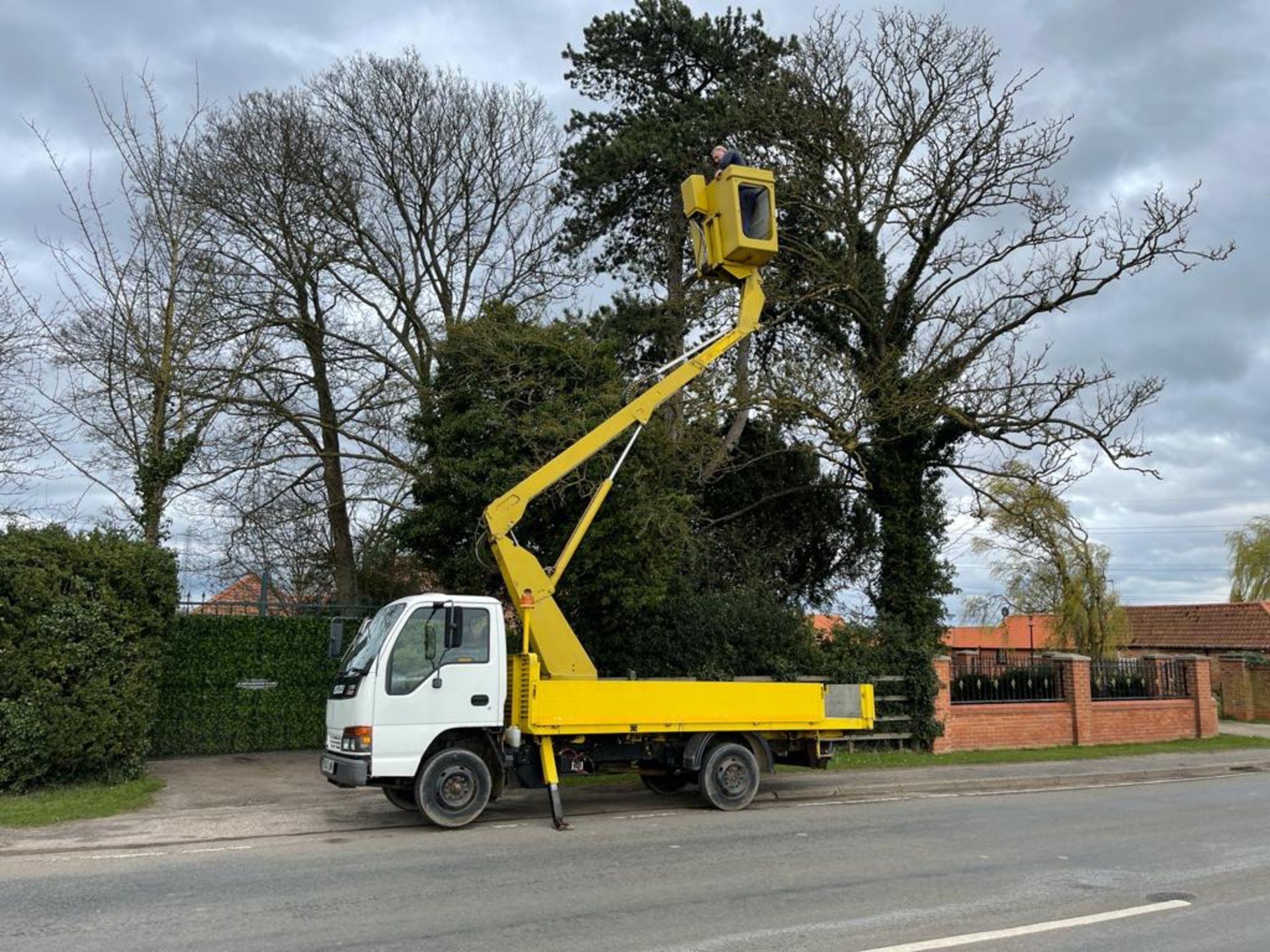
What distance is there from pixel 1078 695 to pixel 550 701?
14.6m

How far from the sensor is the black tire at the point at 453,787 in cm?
1048

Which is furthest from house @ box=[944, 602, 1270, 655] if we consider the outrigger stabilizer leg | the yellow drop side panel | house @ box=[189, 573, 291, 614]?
the outrigger stabilizer leg

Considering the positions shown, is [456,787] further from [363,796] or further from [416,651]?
[363,796]

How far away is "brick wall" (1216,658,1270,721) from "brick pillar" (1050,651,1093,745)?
11527mm

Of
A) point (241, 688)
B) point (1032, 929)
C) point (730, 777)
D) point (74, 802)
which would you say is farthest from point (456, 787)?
point (241, 688)

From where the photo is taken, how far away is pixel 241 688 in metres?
16.3

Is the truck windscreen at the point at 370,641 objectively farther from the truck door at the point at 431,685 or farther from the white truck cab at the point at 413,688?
the truck door at the point at 431,685

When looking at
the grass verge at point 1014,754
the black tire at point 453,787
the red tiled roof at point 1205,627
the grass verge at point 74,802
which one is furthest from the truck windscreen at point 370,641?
the red tiled roof at point 1205,627

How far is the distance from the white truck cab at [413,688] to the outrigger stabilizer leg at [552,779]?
23.5 inches

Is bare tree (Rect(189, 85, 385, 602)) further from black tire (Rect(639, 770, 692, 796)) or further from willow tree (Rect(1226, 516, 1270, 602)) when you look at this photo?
willow tree (Rect(1226, 516, 1270, 602))

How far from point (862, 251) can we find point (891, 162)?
2043 millimetres

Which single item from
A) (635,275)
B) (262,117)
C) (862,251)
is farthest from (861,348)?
(262,117)

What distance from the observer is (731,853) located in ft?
30.6

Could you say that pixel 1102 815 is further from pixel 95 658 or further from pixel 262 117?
pixel 262 117
